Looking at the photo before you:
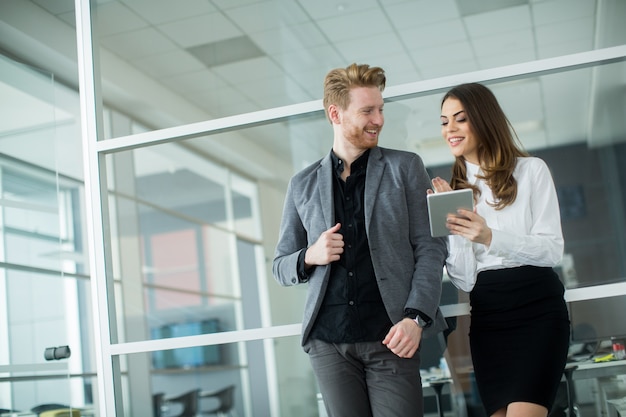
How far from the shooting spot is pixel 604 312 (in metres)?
Answer: 2.76

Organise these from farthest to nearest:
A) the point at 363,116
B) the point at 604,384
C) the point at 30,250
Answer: the point at 30,250, the point at 604,384, the point at 363,116

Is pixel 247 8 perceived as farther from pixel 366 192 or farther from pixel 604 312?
pixel 604 312

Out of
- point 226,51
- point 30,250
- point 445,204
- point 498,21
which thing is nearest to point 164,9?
point 226,51

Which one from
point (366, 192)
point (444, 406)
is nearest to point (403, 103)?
point (366, 192)

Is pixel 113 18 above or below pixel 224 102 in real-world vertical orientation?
above

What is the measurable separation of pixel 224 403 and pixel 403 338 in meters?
1.86

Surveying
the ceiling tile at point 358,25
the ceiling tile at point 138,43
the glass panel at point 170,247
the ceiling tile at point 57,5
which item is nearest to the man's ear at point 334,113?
the ceiling tile at point 358,25

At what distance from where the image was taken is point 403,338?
2.20m

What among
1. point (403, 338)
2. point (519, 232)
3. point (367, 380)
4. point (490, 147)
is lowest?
point (367, 380)

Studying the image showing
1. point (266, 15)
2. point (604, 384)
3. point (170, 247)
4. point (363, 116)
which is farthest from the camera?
point (170, 247)

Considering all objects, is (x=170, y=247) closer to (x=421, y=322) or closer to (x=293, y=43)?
(x=293, y=43)

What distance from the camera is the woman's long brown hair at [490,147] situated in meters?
2.39

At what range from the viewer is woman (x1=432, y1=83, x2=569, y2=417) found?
2.26 m

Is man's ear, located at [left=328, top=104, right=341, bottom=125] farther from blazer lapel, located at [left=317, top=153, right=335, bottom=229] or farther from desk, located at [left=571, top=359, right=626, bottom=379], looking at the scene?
desk, located at [left=571, top=359, right=626, bottom=379]
